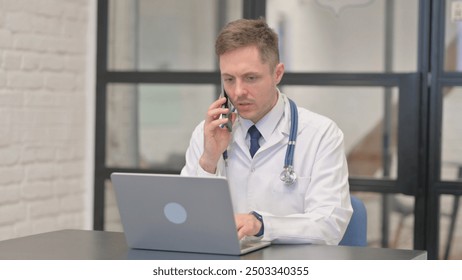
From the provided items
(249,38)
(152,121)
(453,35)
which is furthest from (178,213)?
(152,121)

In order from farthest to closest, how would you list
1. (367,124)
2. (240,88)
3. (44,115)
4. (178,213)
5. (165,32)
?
(165,32)
(44,115)
(367,124)
(240,88)
(178,213)

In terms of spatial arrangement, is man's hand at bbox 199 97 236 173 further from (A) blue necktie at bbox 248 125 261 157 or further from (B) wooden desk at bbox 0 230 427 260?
(B) wooden desk at bbox 0 230 427 260

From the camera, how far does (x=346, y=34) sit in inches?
161

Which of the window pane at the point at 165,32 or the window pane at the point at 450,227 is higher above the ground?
the window pane at the point at 165,32

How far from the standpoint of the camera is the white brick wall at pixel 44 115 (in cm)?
396

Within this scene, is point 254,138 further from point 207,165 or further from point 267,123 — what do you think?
point 207,165

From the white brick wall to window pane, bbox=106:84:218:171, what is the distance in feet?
0.52

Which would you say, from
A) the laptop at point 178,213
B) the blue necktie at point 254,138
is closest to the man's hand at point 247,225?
the laptop at point 178,213

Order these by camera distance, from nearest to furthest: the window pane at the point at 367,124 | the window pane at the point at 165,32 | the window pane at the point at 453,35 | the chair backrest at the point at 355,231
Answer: the chair backrest at the point at 355,231, the window pane at the point at 453,35, the window pane at the point at 367,124, the window pane at the point at 165,32

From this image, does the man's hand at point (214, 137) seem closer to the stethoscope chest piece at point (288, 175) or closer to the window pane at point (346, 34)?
the stethoscope chest piece at point (288, 175)

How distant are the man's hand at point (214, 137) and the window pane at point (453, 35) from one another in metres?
1.68

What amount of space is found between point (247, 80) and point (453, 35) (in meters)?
1.64

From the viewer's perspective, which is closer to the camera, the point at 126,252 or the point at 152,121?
the point at 126,252
